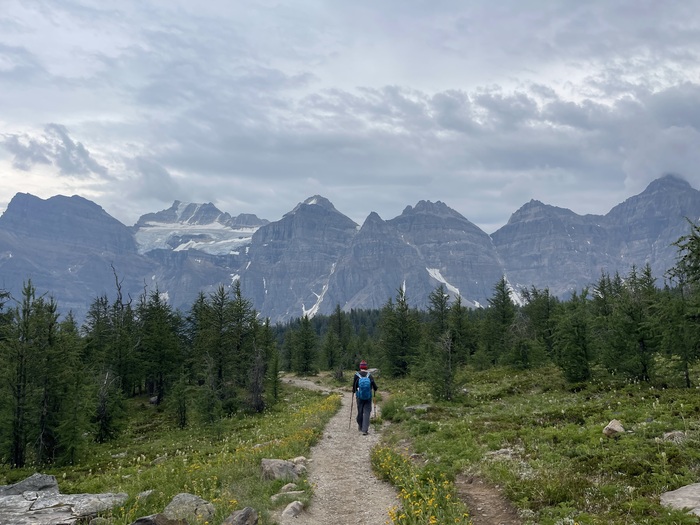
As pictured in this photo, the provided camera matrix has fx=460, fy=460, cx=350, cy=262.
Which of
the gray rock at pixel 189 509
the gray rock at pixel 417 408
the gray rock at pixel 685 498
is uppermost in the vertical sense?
the gray rock at pixel 685 498

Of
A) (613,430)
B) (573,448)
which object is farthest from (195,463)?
(613,430)

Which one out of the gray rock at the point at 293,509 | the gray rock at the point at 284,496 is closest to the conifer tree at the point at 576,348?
the gray rock at the point at 284,496

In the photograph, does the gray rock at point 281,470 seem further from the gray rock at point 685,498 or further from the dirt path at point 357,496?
the gray rock at point 685,498

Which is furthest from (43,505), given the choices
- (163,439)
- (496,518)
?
(163,439)

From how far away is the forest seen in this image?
23.1 meters

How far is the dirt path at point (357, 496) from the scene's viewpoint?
1062cm

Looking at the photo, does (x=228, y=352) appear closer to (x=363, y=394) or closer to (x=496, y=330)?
(x=363, y=394)

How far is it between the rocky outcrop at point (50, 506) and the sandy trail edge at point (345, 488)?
4854mm

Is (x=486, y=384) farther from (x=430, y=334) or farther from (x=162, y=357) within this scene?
(x=162, y=357)

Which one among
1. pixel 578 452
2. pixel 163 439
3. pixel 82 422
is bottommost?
pixel 163 439

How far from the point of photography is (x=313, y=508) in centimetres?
1184

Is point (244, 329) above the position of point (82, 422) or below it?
above

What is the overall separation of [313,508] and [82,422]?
18.1m

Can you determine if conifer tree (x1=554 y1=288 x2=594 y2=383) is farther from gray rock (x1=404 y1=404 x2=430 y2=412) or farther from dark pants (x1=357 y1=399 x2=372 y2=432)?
dark pants (x1=357 y1=399 x2=372 y2=432)
